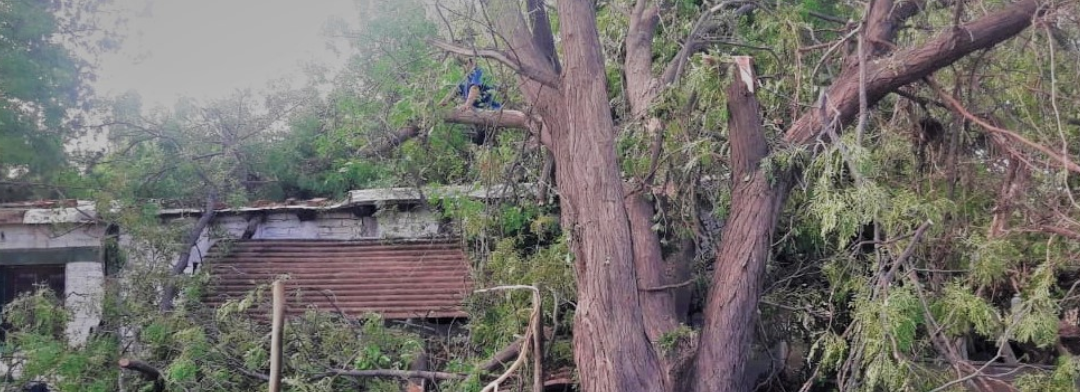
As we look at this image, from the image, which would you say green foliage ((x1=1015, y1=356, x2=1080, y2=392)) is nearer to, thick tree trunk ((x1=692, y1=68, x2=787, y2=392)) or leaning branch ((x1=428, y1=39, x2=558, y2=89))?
thick tree trunk ((x1=692, y1=68, x2=787, y2=392))

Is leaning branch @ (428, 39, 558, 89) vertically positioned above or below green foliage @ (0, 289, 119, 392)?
above

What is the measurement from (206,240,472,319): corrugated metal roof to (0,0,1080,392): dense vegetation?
280mm

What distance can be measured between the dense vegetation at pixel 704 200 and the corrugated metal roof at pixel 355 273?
0.28 metres

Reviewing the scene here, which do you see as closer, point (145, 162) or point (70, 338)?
point (70, 338)

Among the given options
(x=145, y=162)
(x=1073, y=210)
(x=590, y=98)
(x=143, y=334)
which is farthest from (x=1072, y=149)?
(x=145, y=162)

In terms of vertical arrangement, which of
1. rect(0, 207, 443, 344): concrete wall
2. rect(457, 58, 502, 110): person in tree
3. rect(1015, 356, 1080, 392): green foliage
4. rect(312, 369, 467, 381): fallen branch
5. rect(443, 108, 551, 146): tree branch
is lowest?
rect(1015, 356, 1080, 392): green foliage

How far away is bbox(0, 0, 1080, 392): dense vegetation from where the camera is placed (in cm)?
401

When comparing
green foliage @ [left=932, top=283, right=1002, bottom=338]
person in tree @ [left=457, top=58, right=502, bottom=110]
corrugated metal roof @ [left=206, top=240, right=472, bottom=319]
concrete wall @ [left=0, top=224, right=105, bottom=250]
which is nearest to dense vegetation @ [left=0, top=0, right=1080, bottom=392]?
green foliage @ [left=932, top=283, right=1002, bottom=338]

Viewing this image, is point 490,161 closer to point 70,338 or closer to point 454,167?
point 454,167

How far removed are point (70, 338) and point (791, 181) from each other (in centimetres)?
506

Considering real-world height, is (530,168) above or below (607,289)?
above

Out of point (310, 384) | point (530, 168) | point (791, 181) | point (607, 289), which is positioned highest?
point (530, 168)

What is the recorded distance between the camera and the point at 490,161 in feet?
18.3

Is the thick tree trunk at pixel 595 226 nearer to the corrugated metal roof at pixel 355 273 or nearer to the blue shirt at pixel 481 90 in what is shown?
the blue shirt at pixel 481 90
